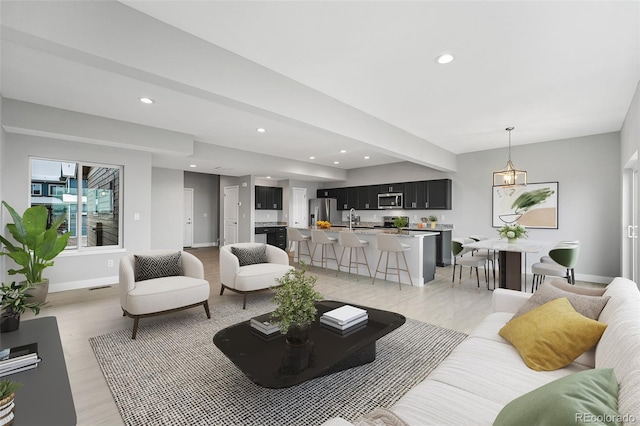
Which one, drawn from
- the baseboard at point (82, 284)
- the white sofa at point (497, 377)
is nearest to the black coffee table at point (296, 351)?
the white sofa at point (497, 377)

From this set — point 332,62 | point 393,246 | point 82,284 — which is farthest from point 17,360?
point 393,246

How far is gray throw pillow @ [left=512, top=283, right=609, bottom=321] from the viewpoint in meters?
1.72

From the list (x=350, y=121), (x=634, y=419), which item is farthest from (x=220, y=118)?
(x=634, y=419)

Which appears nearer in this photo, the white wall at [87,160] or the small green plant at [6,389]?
the small green plant at [6,389]

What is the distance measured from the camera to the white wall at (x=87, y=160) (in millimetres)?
4070

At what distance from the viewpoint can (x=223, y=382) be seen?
84.7 inches

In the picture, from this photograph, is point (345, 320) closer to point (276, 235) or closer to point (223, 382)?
point (223, 382)

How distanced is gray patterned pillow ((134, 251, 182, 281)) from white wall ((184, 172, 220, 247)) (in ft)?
21.5

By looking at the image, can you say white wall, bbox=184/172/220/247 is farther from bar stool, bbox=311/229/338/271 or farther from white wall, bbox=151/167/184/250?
bar stool, bbox=311/229/338/271

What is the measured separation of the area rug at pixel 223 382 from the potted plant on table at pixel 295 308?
1.29 feet

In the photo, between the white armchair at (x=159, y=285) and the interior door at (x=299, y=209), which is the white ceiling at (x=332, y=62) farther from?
the interior door at (x=299, y=209)

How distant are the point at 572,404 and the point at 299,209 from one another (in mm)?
9022

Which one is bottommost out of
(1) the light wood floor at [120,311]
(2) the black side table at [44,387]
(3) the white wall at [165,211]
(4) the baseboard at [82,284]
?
(1) the light wood floor at [120,311]

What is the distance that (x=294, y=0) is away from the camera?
1.99 metres
